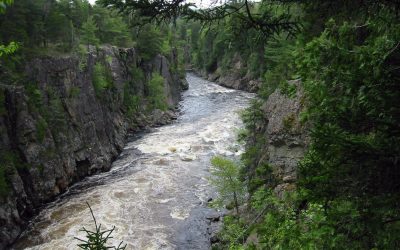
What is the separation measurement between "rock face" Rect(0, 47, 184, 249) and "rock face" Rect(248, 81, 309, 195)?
506 inches

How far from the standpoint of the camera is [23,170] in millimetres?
20875

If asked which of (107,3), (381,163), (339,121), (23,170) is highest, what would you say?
(107,3)

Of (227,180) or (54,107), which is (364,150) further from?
(54,107)

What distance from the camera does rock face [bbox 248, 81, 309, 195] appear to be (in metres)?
14.9

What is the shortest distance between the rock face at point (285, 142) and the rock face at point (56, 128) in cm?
1285

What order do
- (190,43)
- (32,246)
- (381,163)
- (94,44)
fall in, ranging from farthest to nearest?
(190,43)
(94,44)
(32,246)
(381,163)

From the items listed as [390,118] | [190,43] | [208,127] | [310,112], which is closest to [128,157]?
[208,127]

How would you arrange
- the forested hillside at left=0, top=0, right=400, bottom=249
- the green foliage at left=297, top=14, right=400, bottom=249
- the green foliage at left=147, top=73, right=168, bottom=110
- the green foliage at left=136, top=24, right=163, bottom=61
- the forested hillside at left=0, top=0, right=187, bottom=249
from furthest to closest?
the green foliage at left=136, top=24, right=163, bottom=61 → the green foliage at left=147, top=73, right=168, bottom=110 → the forested hillside at left=0, top=0, right=187, bottom=249 → the forested hillside at left=0, top=0, right=400, bottom=249 → the green foliage at left=297, top=14, right=400, bottom=249

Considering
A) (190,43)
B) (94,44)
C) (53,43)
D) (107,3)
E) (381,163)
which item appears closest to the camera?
(381,163)

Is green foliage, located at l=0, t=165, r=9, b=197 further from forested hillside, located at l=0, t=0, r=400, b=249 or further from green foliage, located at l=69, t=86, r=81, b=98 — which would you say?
green foliage, located at l=69, t=86, r=81, b=98

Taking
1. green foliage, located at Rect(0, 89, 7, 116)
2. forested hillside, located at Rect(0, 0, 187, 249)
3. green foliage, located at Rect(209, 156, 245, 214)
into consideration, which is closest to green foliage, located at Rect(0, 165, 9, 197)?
forested hillside, located at Rect(0, 0, 187, 249)

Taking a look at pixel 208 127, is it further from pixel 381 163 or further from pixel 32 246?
pixel 381 163

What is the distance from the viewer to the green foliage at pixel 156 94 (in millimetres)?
A: 46816

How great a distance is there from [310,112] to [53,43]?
91.0 ft
